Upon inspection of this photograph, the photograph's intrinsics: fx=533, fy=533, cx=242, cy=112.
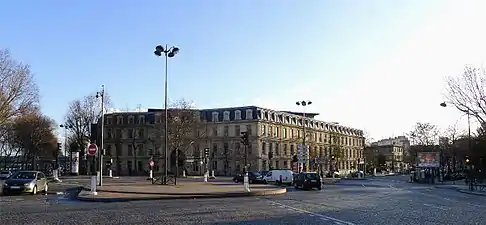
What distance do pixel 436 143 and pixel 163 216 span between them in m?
90.6

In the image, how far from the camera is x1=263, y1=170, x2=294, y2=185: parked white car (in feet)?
189

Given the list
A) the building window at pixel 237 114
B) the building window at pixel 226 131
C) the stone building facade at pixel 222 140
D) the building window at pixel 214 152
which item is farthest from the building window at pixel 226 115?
the building window at pixel 214 152

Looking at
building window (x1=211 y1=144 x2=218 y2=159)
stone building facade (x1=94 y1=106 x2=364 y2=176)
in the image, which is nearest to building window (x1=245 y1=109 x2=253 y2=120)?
stone building facade (x1=94 y1=106 x2=364 y2=176)

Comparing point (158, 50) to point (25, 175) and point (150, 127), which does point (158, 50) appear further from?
point (150, 127)

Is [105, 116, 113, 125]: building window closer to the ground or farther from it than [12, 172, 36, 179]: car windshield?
farther from it

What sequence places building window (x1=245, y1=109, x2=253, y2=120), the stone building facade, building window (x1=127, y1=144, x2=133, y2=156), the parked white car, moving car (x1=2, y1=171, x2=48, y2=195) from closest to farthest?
moving car (x1=2, y1=171, x2=48, y2=195) < the parked white car < the stone building facade < building window (x1=245, y1=109, x2=253, y2=120) < building window (x1=127, y1=144, x2=133, y2=156)

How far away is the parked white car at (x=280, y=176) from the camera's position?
57.7m

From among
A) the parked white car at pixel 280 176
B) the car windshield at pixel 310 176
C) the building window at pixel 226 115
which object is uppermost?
the building window at pixel 226 115

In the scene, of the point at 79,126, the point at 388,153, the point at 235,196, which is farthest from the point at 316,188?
the point at 388,153

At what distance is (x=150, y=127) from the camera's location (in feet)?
406

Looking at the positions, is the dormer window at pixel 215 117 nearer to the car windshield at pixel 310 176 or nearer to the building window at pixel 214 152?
the building window at pixel 214 152

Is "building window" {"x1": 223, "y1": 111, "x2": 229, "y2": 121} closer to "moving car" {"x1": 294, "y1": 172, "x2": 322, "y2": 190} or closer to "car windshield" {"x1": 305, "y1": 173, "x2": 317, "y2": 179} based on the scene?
"moving car" {"x1": 294, "y1": 172, "x2": 322, "y2": 190}

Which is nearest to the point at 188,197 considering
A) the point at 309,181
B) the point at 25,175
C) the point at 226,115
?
the point at 25,175

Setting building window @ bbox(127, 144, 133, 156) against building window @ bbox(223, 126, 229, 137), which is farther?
building window @ bbox(127, 144, 133, 156)
